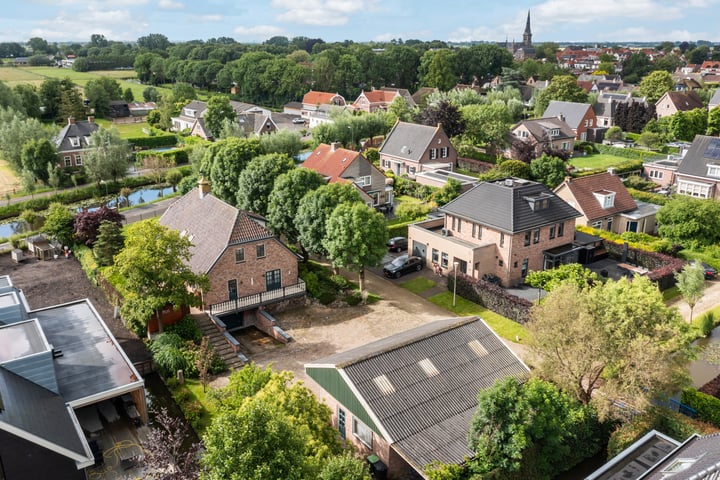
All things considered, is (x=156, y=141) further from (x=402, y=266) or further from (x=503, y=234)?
(x=503, y=234)

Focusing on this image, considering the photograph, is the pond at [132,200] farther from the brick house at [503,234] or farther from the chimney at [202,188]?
the brick house at [503,234]

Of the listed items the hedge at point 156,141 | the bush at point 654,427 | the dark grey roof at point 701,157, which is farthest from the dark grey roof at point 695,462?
the hedge at point 156,141

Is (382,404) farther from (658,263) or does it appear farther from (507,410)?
(658,263)

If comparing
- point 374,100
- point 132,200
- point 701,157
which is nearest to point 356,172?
point 132,200

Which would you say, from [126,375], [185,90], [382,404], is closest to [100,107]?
[185,90]

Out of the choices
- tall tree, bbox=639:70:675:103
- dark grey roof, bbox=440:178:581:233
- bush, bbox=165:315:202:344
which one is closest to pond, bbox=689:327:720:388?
dark grey roof, bbox=440:178:581:233

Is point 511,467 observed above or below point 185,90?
below
